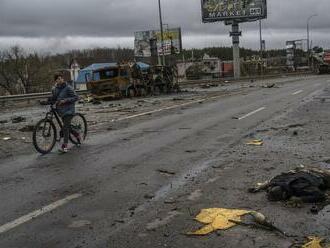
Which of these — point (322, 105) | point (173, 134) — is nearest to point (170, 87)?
point (322, 105)

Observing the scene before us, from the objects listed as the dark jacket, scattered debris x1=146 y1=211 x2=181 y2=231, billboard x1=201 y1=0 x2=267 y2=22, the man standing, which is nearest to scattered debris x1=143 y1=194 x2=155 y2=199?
scattered debris x1=146 y1=211 x2=181 y2=231

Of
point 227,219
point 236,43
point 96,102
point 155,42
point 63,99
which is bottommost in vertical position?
point 96,102

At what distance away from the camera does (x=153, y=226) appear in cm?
635

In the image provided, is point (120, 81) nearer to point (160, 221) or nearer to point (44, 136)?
point (44, 136)

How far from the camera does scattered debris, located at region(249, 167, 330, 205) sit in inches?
280

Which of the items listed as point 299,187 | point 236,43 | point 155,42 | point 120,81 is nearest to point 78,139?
point 299,187

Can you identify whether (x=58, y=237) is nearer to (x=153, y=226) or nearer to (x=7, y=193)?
(x=153, y=226)

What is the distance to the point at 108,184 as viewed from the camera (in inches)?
Result: 341

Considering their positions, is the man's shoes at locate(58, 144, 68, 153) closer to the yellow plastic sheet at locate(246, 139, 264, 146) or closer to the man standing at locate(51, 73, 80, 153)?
the man standing at locate(51, 73, 80, 153)

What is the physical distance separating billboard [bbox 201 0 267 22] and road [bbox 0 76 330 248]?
62.6m

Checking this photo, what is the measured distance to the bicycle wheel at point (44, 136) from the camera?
1218 centimetres

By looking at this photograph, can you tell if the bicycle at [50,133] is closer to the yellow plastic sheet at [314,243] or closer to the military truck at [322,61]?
the yellow plastic sheet at [314,243]

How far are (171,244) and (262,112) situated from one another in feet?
48.2

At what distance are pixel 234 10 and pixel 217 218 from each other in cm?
7225
